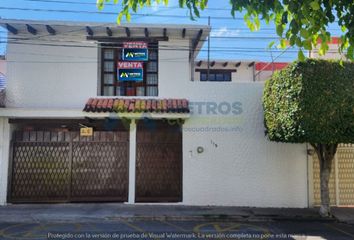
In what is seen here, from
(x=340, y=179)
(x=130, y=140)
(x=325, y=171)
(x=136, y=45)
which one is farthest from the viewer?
(x=136, y=45)

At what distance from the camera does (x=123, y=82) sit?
12906 millimetres

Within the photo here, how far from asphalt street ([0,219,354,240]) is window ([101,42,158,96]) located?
473 centimetres

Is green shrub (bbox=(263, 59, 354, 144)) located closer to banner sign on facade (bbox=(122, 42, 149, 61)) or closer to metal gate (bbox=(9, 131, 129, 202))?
banner sign on facade (bbox=(122, 42, 149, 61))

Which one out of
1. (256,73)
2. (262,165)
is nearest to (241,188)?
(262,165)

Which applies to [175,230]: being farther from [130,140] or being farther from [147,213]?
[130,140]

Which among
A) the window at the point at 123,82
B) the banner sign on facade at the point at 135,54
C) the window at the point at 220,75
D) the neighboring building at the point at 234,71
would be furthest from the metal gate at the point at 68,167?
the window at the point at 220,75

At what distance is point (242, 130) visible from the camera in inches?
491

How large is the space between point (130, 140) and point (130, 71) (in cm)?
245

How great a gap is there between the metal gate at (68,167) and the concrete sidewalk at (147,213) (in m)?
0.42

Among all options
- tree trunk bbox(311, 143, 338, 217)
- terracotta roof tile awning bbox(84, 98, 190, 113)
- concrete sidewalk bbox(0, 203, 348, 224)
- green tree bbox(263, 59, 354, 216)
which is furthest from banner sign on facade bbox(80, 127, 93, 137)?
tree trunk bbox(311, 143, 338, 217)

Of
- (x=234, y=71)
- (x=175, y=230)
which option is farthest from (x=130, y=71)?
(x=234, y=71)

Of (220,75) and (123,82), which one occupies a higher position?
(220,75)

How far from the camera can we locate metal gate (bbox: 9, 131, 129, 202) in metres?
12.1

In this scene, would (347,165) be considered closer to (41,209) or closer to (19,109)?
(41,209)
